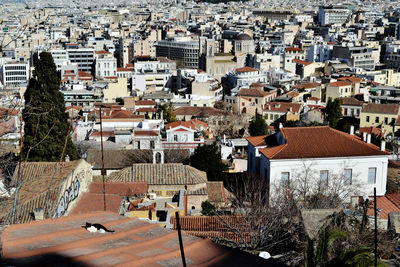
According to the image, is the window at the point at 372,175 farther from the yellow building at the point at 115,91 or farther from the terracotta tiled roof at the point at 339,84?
the yellow building at the point at 115,91

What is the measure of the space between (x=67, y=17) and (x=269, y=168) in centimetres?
9726

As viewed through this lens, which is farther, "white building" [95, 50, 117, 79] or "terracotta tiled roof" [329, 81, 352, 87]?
"white building" [95, 50, 117, 79]

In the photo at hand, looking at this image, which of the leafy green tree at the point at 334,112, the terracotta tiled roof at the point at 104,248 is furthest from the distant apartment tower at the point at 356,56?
the terracotta tiled roof at the point at 104,248

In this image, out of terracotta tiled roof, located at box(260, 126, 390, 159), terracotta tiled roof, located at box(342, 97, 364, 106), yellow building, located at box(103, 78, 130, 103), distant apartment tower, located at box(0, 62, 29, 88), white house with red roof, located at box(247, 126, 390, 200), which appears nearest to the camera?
white house with red roof, located at box(247, 126, 390, 200)

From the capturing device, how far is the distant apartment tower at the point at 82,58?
54344 millimetres

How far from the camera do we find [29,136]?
1403 cm

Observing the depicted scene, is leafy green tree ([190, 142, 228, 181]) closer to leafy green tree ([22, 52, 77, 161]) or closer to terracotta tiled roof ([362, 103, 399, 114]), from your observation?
leafy green tree ([22, 52, 77, 161])

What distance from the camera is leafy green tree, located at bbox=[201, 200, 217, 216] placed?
11267mm

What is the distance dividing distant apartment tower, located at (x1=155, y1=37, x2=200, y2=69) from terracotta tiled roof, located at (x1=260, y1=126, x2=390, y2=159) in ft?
146

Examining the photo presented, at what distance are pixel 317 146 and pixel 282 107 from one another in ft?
63.3

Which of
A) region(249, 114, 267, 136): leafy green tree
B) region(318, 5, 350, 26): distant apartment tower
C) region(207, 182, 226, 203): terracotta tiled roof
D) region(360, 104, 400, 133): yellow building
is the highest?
region(318, 5, 350, 26): distant apartment tower

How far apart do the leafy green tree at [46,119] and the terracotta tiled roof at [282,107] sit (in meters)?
18.9

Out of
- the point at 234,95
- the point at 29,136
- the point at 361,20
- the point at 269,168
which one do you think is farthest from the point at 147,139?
the point at 361,20

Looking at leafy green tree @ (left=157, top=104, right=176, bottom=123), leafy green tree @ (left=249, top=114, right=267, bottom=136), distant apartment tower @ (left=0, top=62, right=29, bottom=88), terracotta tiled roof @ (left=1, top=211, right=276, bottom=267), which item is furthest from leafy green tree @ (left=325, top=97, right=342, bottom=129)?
terracotta tiled roof @ (left=1, top=211, right=276, bottom=267)
